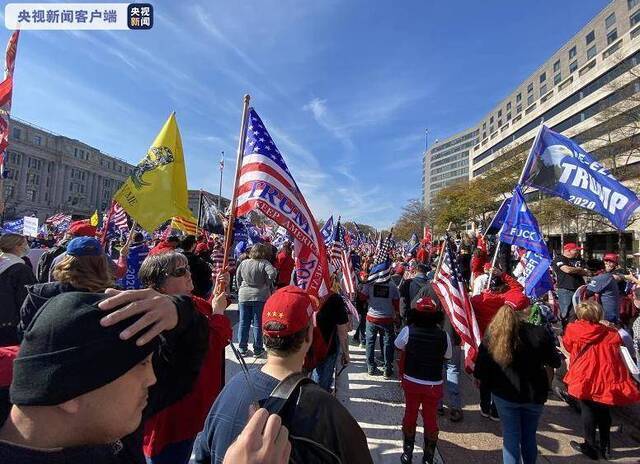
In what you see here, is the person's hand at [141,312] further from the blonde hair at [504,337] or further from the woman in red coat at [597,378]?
the woman in red coat at [597,378]

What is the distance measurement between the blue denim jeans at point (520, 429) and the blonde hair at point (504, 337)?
41cm

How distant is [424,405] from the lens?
4.01 m

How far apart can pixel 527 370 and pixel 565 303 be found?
5533 millimetres

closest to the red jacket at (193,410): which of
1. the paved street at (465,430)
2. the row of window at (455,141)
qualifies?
the paved street at (465,430)

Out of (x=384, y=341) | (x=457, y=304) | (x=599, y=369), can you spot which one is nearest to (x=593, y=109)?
(x=384, y=341)

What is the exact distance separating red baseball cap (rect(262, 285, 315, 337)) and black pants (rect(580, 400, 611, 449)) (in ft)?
12.8

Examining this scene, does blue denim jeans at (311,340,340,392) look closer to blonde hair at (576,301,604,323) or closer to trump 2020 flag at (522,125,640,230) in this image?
blonde hair at (576,301,604,323)

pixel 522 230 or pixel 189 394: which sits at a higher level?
pixel 522 230

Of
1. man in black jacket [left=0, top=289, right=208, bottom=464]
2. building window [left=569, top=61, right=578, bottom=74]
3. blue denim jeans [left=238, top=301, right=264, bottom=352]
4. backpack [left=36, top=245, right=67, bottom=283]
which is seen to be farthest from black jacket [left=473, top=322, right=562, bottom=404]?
building window [left=569, top=61, right=578, bottom=74]

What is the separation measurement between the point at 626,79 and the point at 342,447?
135 feet

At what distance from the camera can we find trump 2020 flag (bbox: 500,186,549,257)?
609 centimetres

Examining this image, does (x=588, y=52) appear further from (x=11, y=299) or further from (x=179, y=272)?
(x=11, y=299)

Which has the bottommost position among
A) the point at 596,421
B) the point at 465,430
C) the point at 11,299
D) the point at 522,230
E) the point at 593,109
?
the point at 465,430

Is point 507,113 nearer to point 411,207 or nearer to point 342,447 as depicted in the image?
point 411,207
